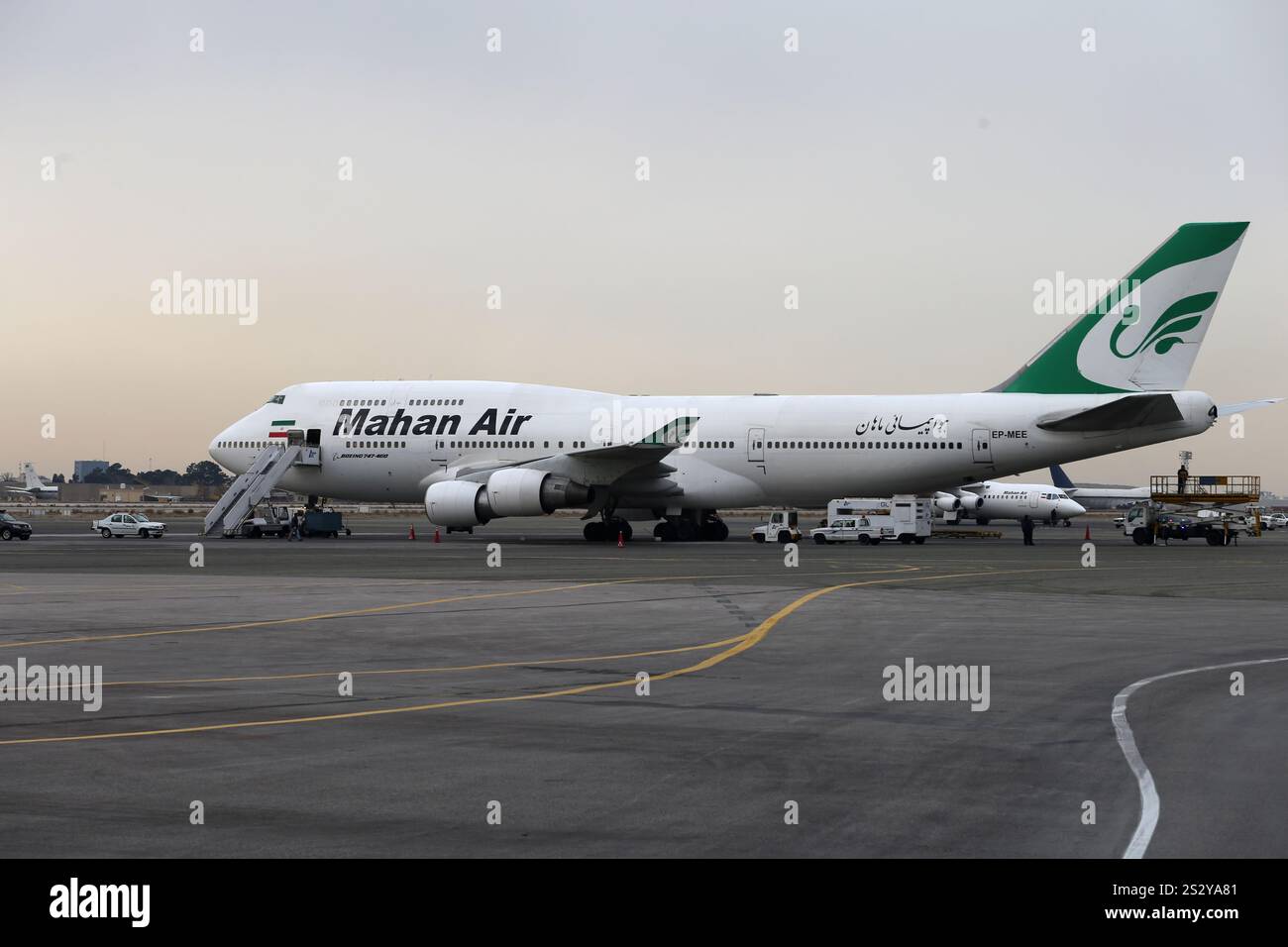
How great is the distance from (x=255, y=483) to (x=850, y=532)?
76.9ft

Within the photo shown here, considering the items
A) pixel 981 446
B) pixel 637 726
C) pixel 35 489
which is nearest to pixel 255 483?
pixel 981 446

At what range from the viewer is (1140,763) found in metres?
9.57

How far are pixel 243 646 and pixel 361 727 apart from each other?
249 inches

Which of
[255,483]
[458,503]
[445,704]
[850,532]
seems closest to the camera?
[445,704]

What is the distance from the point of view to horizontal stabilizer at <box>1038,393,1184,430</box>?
4328cm

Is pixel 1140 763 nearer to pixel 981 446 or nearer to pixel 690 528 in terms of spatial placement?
pixel 981 446

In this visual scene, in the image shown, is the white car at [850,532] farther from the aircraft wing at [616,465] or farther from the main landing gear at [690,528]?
the aircraft wing at [616,465]

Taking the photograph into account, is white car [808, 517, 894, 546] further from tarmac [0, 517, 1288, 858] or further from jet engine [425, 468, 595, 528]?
tarmac [0, 517, 1288, 858]

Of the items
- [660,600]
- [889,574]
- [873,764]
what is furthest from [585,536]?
[873,764]

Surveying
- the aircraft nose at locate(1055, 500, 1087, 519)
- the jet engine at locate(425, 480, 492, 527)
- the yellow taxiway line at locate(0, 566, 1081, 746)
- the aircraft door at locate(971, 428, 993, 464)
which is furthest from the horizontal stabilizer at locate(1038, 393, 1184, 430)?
the aircraft nose at locate(1055, 500, 1087, 519)

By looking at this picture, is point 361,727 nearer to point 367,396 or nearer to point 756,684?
point 756,684

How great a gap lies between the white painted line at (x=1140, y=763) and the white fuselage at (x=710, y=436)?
3122 centimetres

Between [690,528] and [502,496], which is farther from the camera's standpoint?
[690,528]

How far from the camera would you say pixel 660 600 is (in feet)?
77.6
